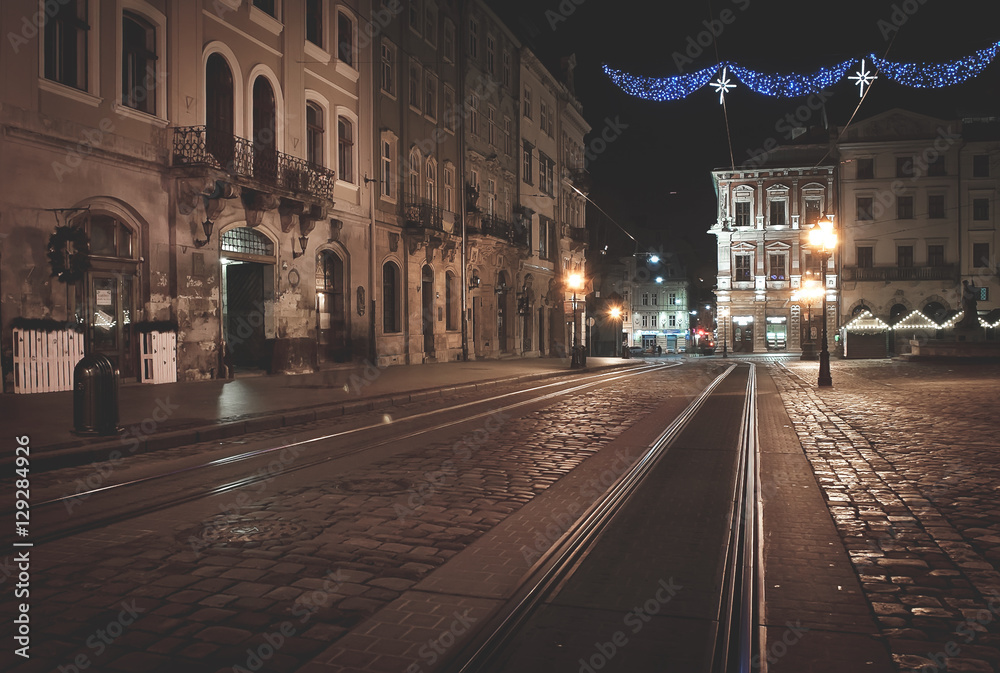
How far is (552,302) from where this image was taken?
45.9 m

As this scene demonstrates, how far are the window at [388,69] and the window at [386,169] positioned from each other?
2.02 meters

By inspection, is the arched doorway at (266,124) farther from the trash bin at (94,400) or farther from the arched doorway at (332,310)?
the trash bin at (94,400)

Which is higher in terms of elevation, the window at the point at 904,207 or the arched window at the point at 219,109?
the window at the point at 904,207

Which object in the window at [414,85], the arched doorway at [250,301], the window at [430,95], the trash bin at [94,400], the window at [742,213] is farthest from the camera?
the window at [742,213]

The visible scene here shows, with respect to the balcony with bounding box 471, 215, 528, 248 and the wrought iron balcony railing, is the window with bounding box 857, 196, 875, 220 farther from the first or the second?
the wrought iron balcony railing

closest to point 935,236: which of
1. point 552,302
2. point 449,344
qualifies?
point 552,302

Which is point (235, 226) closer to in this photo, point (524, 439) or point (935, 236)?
point (524, 439)

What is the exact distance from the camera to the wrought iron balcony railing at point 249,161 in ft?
57.5

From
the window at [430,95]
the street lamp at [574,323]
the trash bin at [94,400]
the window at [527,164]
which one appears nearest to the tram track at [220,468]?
the trash bin at [94,400]

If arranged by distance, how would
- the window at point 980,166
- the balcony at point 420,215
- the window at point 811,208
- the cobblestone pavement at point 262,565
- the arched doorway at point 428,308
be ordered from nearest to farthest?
the cobblestone pavement at point 262,565 → the balcony at point 420,215 → the arched doorway at point 428,308 → the window at point 980,166 → the window at point 811,208

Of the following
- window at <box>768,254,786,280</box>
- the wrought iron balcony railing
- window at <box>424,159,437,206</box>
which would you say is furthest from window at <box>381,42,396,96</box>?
window at <box>768,254,786,280</box>

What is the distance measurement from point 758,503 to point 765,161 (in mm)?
59392

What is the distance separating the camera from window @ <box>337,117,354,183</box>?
24.7 metres

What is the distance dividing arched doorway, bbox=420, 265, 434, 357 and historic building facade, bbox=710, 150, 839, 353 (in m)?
36.7
